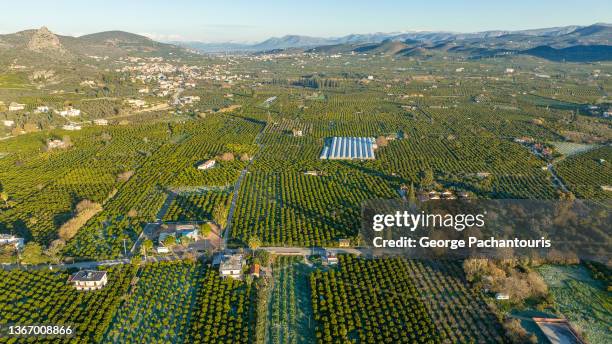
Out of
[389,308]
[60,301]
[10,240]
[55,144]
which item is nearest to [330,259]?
[389,308]

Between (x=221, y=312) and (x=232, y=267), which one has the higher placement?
(x=232, y=267)

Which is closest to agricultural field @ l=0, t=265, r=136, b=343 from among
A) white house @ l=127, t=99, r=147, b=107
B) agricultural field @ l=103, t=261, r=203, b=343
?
agricultural field @ l=103, t=261, r=203, b=343

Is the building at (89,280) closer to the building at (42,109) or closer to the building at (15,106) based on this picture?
the building at (42,109)

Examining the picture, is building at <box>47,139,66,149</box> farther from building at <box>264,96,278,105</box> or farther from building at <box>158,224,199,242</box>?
building at <box>264,96,278,105</box>

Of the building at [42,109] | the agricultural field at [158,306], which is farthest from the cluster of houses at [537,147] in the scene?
the building at [42,109]

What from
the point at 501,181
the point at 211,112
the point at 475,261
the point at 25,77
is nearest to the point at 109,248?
the point at 475,261

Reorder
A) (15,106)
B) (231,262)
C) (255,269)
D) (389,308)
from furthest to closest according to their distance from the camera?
(15,106) → (231,262) → (255,269) → (389,308)

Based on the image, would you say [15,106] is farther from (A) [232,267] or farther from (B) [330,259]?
(B) [330,259]
